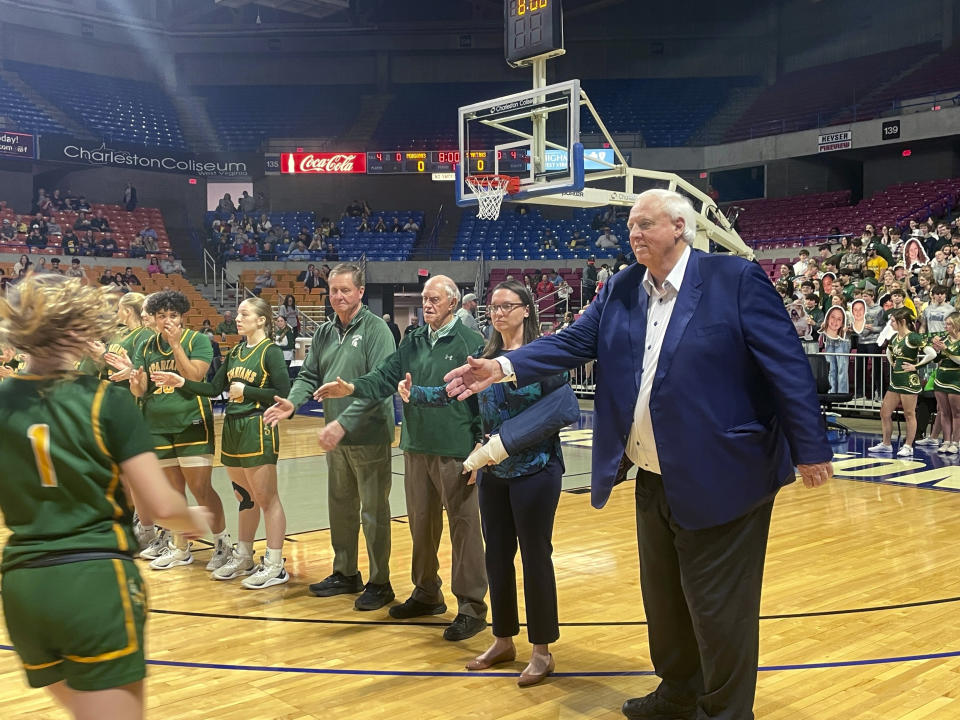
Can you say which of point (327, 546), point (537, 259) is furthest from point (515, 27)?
point (537, 259)

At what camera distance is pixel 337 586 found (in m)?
5.38

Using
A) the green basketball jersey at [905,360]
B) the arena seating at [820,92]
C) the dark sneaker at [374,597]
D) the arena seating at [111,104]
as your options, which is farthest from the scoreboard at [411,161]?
the dark sneaker at [374,597]

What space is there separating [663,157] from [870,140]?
596cm

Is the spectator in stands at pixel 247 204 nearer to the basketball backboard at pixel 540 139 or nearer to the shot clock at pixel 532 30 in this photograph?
the basketball backboard at pixel 540 139

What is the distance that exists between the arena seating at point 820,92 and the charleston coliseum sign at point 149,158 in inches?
570

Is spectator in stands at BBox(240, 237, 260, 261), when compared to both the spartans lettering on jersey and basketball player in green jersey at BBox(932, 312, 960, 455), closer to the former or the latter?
basketball player in green jersey at BBox(932, 312, 960, 455)

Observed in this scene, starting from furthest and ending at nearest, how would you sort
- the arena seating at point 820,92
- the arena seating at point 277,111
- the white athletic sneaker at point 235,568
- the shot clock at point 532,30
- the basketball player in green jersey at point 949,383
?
the arena seating at point 277,111 < the arena seating at point 820,92 < the shot clock at point 532,30 < the basketball player in green jersey at point 949,383 < the white athletic sneaker at point 235,568

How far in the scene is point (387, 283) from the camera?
2561 cm

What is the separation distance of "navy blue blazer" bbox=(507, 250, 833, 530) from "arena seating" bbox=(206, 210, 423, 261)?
22.9m

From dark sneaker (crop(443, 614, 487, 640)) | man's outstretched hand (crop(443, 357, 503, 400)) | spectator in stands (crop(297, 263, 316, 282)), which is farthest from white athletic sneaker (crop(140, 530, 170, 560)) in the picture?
spectator in stands (crop(297, 263, 316, 282))

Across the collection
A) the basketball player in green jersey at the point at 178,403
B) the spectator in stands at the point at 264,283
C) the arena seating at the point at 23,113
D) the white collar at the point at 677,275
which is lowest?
the basketball player in green jersey at the point at 178,403

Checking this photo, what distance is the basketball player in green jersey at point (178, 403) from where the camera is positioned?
5.56 metres

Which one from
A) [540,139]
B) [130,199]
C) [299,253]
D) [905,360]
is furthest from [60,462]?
[130,199]

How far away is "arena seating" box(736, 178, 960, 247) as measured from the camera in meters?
20.9
